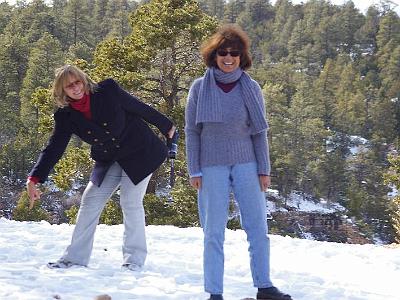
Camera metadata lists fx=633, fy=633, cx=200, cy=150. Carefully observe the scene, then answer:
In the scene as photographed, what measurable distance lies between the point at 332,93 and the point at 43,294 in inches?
2585

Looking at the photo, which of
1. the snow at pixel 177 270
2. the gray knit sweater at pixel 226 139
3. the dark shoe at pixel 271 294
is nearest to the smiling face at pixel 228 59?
the gray knit sweater at pixel 226 139

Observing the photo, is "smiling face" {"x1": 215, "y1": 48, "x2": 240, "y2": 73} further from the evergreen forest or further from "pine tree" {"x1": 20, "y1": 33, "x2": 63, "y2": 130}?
"pine tree" {"x1": 20, "y1": 33, "x2": 63, "y2": 130}

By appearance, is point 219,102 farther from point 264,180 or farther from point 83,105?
point 83,105

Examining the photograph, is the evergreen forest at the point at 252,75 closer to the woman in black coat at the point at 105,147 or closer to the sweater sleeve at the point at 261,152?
the woman in black coat at the point at 105,147

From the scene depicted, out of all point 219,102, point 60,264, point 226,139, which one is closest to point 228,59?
point 219,102

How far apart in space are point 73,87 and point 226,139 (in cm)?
127

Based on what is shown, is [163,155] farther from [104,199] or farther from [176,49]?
[176,49]

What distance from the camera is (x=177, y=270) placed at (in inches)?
194

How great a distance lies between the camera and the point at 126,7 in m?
80.0

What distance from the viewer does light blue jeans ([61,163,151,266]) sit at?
15.4 feet

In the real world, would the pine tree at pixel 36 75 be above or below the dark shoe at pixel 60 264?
above

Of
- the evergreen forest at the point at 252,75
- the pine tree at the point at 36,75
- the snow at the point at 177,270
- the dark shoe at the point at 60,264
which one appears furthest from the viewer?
the pine tree at the point at 36,75

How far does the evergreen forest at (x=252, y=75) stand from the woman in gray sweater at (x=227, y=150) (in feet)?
36.3

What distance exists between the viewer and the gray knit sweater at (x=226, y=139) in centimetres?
363
